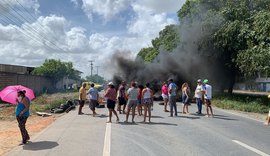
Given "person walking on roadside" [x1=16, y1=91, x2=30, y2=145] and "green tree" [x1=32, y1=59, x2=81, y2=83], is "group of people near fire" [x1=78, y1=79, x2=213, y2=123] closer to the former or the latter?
"person walking on roadside" [x1=16, y1=91, x2=30, y2=145]

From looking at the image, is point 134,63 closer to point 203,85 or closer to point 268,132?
point 203,85

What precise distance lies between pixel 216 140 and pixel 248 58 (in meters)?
14.4

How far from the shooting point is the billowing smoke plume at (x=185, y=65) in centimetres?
2898

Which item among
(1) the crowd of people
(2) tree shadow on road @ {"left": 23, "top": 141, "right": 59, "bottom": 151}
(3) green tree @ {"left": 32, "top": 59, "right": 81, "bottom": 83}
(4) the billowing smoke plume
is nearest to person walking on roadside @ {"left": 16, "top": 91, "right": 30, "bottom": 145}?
(1) the crowd of people

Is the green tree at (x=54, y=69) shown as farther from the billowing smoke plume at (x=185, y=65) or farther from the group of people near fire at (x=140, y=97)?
the group of people near fire at (x=140, y=97)

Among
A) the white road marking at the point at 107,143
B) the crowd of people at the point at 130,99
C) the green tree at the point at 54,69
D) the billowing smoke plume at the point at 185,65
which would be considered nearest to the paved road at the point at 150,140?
the white road marking at the point at 107,143

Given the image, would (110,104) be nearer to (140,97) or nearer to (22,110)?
(140,97)

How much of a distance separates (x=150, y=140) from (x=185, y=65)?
20.5 m

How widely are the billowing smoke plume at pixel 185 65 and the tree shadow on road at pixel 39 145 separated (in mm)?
19829

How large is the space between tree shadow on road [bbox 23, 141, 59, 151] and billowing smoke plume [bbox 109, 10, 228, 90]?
1983cm

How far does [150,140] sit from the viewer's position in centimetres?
930

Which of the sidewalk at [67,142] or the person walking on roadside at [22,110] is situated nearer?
the sidewalk at [67,142]

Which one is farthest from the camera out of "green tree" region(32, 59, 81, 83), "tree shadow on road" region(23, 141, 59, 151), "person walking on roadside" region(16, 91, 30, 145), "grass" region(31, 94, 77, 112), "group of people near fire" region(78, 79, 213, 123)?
"green tree" region(32, 59, 81, 83)

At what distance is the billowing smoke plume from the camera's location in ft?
95.1
